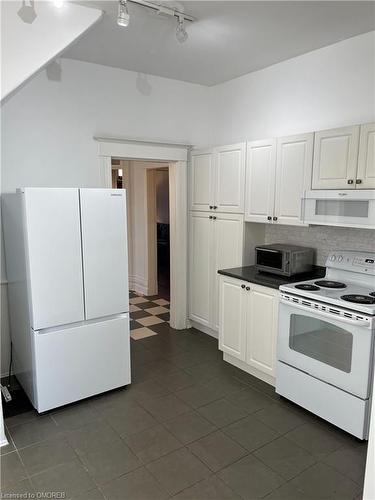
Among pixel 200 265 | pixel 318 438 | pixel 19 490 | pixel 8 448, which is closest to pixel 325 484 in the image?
pixel 318 438

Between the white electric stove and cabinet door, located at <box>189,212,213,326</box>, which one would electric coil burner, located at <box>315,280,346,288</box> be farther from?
cabinet door, located at <box>189,212,213,326</box>

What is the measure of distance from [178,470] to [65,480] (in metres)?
0.65

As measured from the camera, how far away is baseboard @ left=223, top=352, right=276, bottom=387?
10.4 feet

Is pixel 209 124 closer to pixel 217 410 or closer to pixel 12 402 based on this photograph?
pixel 217 410

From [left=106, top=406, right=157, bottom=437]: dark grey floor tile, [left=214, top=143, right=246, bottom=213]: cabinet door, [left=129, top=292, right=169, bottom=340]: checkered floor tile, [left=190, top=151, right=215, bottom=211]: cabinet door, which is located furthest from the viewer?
[left=129, top=292, right=169, bottom=340]: checkered floor tile

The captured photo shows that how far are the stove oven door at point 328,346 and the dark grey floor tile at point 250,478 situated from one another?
2.44 feet

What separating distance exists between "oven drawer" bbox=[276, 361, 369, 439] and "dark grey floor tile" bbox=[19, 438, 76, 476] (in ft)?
5.27

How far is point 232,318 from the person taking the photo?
11.3 ft

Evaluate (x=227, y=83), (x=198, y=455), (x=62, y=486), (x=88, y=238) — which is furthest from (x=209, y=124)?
(x=62, y=486)

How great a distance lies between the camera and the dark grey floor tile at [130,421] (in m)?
2.58

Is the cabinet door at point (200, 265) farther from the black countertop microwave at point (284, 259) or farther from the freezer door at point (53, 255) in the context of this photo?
the freezer door at point (53, 255)

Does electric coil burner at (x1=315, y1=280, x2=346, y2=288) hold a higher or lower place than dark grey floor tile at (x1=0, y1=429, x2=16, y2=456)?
higher

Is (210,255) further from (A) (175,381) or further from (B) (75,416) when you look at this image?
(B) (75,416)

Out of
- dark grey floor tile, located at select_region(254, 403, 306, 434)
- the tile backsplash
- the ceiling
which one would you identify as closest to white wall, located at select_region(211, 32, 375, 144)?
the ceiling
